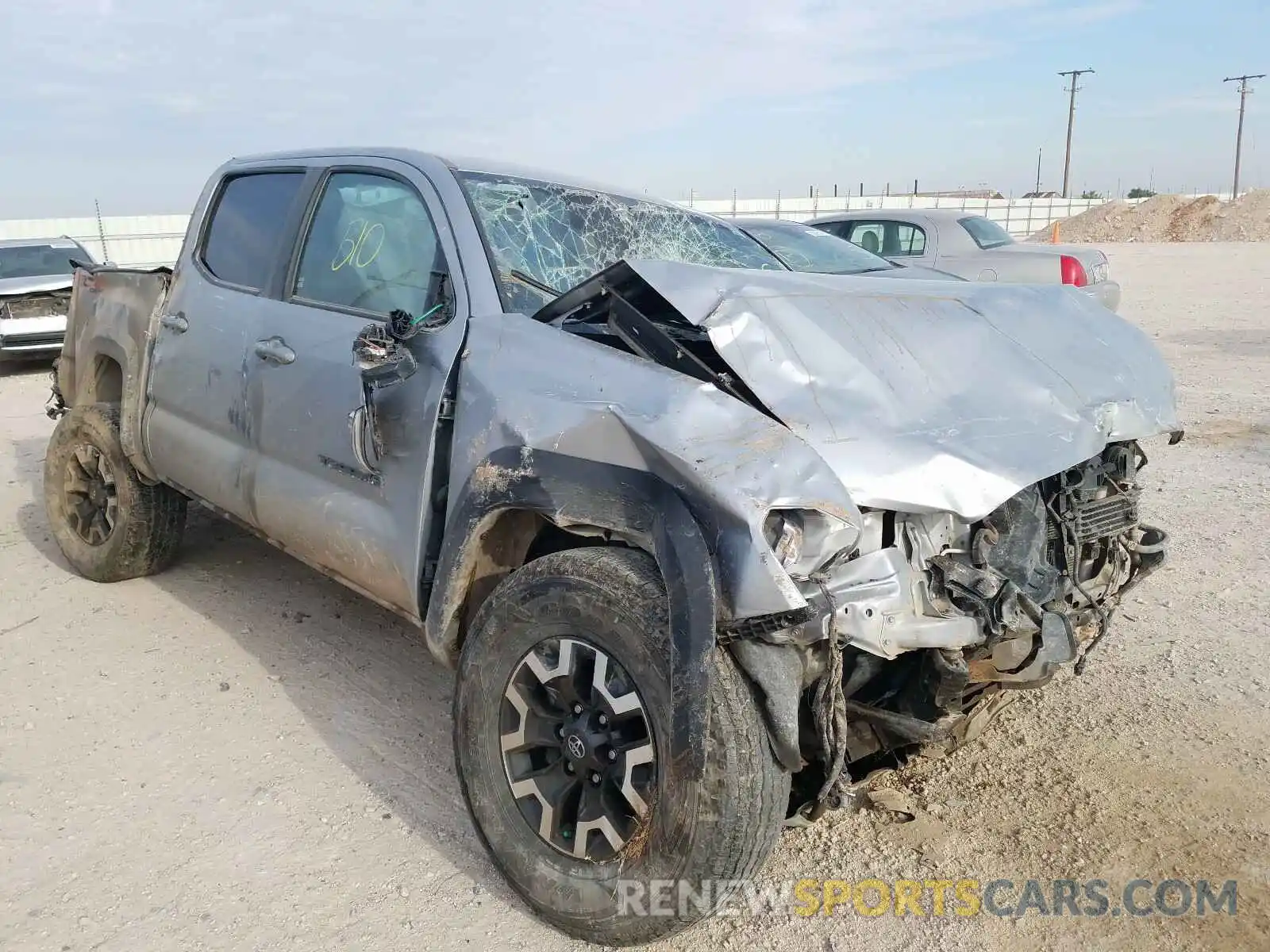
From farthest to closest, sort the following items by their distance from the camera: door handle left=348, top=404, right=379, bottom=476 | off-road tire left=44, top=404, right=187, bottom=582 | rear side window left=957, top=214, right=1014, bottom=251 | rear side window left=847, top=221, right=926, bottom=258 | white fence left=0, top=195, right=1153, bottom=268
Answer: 1. white fence left=0, top=195, right=1153, bottom=268
2. rear side window left=847, top=221, right=926, bottom=258
3. rear side window left=957, top=214, right=1014, bottom=251
4. off-road tire left=44, top=404, right=187, bottom=582
5. door handle left=348, top=404, right=379, bottom=476

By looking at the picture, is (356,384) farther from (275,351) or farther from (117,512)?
(117,512)

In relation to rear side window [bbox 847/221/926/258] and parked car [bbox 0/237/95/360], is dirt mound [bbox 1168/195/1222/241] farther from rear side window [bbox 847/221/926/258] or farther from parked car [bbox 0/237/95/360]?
parked car [bbox 0/237/95/360]

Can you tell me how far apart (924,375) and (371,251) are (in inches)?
76.7

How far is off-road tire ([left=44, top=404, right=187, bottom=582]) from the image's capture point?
480 centimetres

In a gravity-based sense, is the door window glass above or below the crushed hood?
above

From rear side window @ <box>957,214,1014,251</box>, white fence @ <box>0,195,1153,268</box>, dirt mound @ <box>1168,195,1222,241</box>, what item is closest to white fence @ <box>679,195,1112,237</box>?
white fence @ <box>0,195,1153,268</box>

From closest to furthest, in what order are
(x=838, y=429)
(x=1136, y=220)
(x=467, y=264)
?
(x=838, y=429)
(x=467, y=264)
(x=1136, y=220)

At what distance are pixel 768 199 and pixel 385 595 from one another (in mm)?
34620

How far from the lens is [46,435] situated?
8648 mm

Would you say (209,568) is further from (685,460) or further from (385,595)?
(685,460)

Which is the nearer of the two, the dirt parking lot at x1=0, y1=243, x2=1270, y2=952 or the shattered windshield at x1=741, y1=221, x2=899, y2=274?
the dirt parking lot at x1=0, y1=243, x2=1270, y2=952

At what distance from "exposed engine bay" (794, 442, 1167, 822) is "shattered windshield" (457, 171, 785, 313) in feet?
4.14

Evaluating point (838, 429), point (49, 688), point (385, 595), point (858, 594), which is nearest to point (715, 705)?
point (858, 594)

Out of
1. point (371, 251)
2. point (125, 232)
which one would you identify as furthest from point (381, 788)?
point (125, 232)
